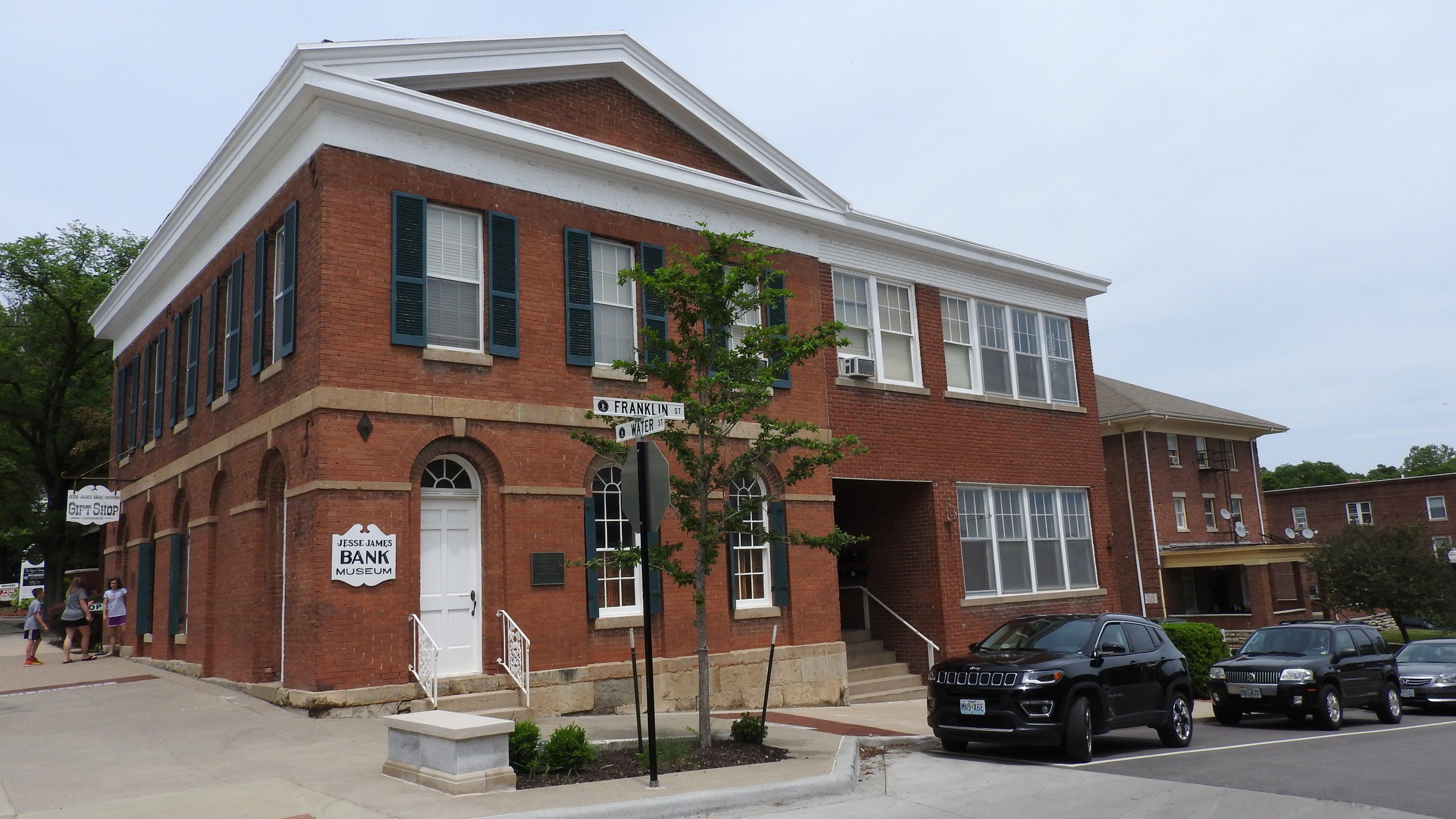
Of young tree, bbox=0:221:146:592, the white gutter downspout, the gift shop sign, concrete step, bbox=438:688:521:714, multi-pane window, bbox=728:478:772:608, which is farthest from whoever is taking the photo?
the white gutter downspout

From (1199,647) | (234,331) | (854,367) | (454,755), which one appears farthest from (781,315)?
(454,755)

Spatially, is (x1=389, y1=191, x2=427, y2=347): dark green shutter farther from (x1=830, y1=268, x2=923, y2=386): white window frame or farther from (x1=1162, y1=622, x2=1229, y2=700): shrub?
(x1=1162, y1=622, x2=1229, y2=700): shrub

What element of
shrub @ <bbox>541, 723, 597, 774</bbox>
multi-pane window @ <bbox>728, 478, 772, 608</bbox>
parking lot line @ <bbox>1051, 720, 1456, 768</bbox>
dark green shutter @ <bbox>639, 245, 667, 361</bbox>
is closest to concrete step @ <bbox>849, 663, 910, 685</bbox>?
multi-pane window @ <bbox>728, 478, 772, 608</bbox>

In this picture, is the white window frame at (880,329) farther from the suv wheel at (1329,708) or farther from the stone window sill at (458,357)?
the suv wheel at (1329,708)

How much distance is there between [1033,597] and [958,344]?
5.17 metres

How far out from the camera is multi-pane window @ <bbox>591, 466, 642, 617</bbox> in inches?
564

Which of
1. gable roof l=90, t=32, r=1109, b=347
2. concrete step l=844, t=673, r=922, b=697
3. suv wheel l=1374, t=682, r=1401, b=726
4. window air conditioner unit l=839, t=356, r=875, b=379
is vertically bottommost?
suv wheel l=1374, t=682, r=1401, b=726

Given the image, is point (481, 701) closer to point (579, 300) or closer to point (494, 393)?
point (494, 393)

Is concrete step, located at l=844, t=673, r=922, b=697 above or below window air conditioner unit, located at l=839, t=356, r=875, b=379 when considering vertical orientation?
below

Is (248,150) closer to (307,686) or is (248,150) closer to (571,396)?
(571,396)

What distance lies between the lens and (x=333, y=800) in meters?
7.93

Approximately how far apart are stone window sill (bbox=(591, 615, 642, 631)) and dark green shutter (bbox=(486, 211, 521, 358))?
146 inches

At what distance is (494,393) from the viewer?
1358cm

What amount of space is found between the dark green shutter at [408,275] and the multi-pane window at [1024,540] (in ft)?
35.7
